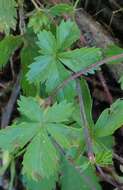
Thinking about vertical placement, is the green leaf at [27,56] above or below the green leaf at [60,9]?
below

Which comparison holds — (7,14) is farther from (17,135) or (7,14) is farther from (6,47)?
(17,135)

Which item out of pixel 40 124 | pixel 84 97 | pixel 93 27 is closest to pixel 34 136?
pixel 40 124

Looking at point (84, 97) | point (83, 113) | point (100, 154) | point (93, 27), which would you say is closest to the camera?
point (100, 154)

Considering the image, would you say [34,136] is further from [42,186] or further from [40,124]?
[42,186]

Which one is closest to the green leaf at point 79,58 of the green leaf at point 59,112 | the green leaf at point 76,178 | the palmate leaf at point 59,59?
the palmate leaf at point 59,59

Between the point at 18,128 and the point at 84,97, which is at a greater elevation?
the point at 18,128

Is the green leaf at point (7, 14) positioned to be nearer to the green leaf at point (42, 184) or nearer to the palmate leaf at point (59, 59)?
the palmate leaf at point (59, 59)

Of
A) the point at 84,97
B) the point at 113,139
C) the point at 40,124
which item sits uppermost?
the point at 40,124
